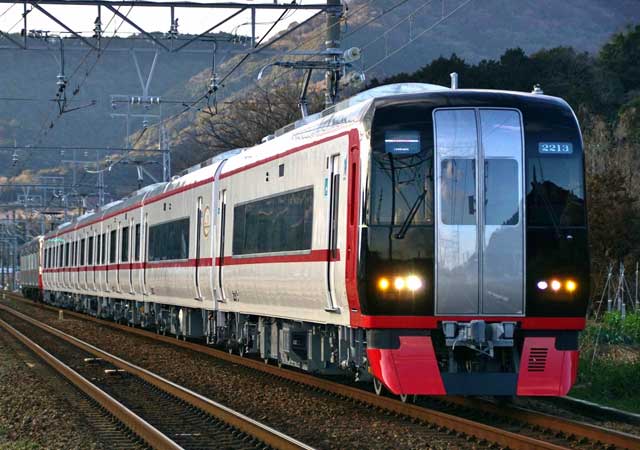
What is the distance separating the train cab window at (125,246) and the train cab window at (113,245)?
1.09 m

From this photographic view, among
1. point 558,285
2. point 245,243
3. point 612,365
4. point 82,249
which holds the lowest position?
point 612,365

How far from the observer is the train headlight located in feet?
39.6

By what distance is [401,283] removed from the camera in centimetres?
1209

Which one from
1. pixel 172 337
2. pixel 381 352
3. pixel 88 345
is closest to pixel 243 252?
pixel 381 352

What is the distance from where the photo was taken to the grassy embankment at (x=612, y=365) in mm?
14469

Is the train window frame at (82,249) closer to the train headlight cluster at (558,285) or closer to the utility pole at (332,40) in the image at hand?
the utility pole at (332,40)

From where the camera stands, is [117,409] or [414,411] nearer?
[414,411]

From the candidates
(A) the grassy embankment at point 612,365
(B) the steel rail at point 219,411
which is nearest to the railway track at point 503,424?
(B) the steel rail at point 219,411

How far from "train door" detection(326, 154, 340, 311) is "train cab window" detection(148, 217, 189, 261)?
29.8 feet

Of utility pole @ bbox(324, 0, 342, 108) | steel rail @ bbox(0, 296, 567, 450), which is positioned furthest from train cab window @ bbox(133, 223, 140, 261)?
utility pole @ bbox(324, 0, 342, 108)

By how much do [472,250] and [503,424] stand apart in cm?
170

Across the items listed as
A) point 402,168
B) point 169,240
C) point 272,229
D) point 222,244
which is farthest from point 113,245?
point 402,168

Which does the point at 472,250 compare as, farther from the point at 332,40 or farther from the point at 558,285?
the point at 332,40

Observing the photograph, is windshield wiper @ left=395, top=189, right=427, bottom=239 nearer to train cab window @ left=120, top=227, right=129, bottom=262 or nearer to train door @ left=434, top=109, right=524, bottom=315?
train door @ left=434, top=109, right=524, bottom=315
